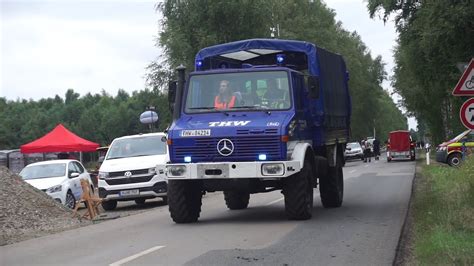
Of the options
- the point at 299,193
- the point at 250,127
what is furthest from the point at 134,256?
the point at 299,193

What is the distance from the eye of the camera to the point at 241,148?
1078 centimetres

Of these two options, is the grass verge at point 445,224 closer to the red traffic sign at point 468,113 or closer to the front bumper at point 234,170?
the red traffic sign at point 468,113

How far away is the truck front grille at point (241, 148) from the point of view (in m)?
10.7

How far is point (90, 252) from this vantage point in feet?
30.2

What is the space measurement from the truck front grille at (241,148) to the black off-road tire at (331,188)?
3577 millimetres

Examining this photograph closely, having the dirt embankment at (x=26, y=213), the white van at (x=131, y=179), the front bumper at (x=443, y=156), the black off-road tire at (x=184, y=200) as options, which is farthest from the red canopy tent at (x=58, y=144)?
Answer: the black off-road tire at (x=184, y=200)

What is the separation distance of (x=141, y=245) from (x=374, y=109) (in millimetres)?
71566

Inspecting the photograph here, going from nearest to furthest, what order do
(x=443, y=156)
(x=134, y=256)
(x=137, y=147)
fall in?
1. (x=134, y=256)
2. (x=137, y=147)
3. (x=443, y=156)

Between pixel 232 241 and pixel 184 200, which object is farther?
pixel 184 200

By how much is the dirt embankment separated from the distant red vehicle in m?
35.3

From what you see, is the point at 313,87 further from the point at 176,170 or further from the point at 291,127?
the point at 176,170

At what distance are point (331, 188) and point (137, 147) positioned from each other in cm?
664

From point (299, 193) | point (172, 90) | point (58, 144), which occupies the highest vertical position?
point (172, 90)

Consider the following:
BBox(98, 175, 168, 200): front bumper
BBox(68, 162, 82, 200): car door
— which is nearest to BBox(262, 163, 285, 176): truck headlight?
BBox(98, 175, 168, 200): front bumper
